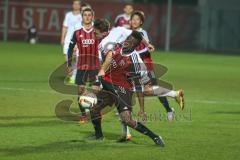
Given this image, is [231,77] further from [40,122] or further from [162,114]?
[40,122]

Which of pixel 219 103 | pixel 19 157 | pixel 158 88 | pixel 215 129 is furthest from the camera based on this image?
pixel 219 103

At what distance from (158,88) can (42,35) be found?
90.4ft

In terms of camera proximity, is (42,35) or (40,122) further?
(42,35)

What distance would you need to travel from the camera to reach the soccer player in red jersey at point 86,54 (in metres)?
13.9

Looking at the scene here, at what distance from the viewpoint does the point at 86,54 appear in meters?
14.2

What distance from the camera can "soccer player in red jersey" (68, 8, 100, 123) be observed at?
13922 millimetres

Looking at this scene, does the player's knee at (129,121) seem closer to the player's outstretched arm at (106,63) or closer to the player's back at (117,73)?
the player's back at (117,73)

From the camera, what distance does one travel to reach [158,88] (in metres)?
13.8

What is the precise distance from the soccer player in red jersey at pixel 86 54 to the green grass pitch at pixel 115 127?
2.77 ft

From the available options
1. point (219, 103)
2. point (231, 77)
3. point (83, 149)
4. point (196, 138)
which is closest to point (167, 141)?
point (196, 138)

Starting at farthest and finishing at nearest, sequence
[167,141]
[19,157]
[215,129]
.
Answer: [215,129], [167,141], [19,157]

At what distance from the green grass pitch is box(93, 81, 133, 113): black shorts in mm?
Answer: 569

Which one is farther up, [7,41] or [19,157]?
[19,157]

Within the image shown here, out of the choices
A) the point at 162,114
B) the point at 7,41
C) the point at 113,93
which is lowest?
the point at 7,41
